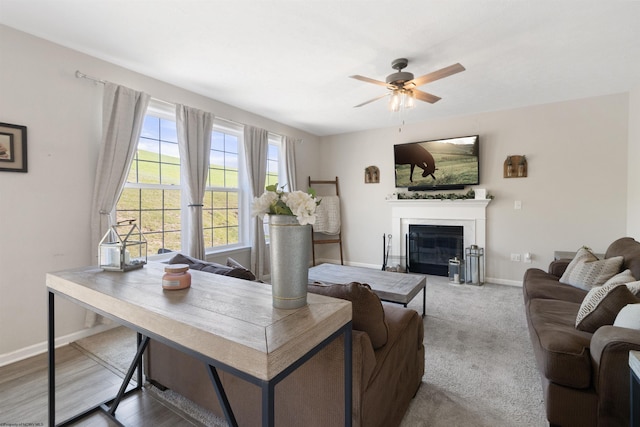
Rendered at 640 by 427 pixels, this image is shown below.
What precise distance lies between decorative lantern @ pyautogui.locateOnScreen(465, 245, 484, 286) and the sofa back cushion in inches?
64.3

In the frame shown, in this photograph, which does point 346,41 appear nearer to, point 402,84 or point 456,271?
point 402,84

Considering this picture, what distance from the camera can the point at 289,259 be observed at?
1.06 m

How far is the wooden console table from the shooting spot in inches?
32.0

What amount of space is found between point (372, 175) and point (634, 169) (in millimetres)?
3484

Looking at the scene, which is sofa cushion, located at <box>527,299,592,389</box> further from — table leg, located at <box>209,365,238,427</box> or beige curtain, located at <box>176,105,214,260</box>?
beige curtain, located at <box>176,105,214,260</box>

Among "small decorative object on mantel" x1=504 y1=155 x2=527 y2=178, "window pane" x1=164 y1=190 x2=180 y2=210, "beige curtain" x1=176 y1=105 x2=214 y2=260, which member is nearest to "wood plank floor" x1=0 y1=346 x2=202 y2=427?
"beige curtain" x1=176 y1=105 x2=214 y2=260

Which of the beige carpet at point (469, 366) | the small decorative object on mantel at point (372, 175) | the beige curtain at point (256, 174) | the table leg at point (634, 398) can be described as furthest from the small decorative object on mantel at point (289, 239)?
the small decorative object on mantel at point (372, 175)

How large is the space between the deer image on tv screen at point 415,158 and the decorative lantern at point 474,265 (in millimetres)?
1343

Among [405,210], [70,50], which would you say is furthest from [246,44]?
[405,210]

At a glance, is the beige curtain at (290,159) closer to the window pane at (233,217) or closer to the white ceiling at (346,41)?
the window pane at (233,217)

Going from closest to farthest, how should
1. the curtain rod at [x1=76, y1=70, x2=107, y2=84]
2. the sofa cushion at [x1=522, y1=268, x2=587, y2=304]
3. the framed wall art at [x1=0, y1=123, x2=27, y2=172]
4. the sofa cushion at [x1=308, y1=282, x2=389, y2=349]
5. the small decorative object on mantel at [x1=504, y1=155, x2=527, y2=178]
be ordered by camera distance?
1. the sofa cushion at [x1=308, y1=282, x2=389, y2=349]
2. the framed wall art at [x1=0, y1=123, x2=27, y2=172]
3. the sofa cushion at [x1=522, y1=268, x2=587, y2=304]
4. the curtain rod at [x1=76, y1=70, x2=107, y2=84]
5. the small decorative object on mantel at [x1=504, y1=155, x2=527, y2=178]

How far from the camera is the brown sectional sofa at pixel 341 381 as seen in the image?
1249mm

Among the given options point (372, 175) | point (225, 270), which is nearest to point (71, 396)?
point (225, 270)

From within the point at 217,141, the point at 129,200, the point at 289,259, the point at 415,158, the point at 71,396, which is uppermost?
the point at 217,141
